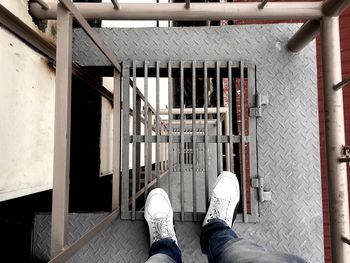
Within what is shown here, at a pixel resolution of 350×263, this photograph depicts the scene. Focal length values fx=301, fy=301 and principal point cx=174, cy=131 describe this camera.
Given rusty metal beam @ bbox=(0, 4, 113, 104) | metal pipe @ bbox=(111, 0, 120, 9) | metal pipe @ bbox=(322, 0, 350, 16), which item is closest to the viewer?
rusty metal beam @ bbox=(0, 4, 113, 104)

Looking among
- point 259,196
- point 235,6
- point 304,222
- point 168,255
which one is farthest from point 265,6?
point 168,255

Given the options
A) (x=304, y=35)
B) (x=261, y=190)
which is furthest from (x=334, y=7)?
(x=261, y=190)

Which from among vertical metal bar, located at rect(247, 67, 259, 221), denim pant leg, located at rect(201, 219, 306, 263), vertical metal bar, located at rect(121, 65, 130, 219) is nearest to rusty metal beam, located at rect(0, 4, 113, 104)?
vertical metal bar, located at rect(121, 65, 130, 219)

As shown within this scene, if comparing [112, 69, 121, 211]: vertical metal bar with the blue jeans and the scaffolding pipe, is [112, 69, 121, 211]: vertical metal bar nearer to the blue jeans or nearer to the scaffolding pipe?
the blue jeans

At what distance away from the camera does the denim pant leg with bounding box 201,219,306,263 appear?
107 cm

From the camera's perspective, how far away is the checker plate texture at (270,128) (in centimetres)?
174

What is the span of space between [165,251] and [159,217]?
202 millimetres

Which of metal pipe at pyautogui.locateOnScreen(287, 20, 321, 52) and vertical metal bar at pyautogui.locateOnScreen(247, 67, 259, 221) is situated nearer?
metal pipe at pyautogui.locateOnScreen(287, 20, 321, 52)

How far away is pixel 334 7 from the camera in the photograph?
4.54ft

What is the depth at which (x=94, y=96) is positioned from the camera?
214cm

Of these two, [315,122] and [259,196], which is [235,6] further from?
[259,196]

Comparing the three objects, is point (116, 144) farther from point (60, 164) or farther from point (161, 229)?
point (60, 164)

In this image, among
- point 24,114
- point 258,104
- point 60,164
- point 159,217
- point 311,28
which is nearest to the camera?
point 60,164

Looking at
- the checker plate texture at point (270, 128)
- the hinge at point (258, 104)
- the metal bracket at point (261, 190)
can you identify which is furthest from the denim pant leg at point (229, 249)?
the hinge at point (258, 104)
